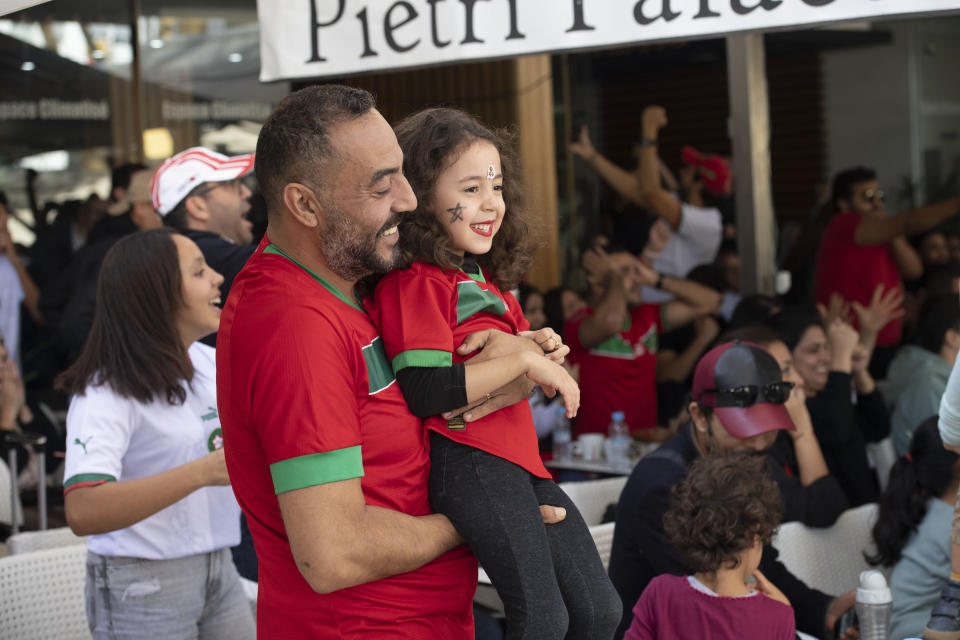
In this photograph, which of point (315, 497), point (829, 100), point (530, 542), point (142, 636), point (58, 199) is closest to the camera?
point (315, 497)

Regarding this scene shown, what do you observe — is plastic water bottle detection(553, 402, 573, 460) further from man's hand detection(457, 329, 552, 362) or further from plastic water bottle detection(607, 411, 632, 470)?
man's hand detection(457, 329, 552, 362)

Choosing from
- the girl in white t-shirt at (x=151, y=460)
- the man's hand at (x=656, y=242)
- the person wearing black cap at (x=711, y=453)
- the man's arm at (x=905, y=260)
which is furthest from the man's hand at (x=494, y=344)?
the man's arm at (x=905, y=260)

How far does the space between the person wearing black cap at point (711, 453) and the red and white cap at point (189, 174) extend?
160 centimetres

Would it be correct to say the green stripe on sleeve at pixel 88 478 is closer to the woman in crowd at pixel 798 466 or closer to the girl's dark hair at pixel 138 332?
the girl's dark hair at pixel 138 332

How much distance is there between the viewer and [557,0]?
3.12 metres

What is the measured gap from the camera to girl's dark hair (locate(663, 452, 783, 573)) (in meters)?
2.55

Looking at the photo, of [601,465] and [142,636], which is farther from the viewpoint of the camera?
[601,465]

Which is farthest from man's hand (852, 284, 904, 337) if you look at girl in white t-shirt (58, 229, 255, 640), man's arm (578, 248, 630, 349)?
girl in white t-shirt (58, 229, 255, 640)

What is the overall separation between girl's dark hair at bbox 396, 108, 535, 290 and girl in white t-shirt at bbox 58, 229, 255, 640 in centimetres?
82

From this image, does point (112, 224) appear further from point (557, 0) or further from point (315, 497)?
point (315, 497)

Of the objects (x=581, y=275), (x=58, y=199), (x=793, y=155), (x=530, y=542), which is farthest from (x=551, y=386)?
(x=793, y=155)

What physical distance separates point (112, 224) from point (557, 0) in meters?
3.38

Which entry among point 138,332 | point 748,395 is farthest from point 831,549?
point 138,332

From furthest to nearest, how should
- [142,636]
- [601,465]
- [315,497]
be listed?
[601,465]
[142,636]
[315,497]
